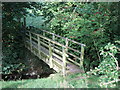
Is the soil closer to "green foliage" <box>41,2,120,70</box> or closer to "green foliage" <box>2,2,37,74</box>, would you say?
"green foliage" <box>2,2,37,74</box>

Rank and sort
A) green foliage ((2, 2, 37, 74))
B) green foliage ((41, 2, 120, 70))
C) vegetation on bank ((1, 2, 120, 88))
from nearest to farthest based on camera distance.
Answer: vegetation on bank ((1, 2, 120, 88)) < green foliage ((41, 2, 120, 70)) < green foliage ((2, 2, 37, 74))

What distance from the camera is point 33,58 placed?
940cm

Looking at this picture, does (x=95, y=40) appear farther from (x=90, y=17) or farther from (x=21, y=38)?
(x=21, y=38)

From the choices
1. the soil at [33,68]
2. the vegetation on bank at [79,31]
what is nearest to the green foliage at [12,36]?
the vegetation on bank at [79,31]

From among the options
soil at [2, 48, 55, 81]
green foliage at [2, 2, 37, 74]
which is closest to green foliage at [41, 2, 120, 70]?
green foliage at [2, 2, 37, 74]

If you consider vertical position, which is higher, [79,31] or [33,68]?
[79,31]

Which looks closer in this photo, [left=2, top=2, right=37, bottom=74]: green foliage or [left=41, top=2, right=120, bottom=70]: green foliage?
[left=41, top=2, right=120, bottom=70]: green foliage

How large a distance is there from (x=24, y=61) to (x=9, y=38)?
5.74 feet

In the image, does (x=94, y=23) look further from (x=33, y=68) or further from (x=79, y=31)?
(x=33, y=68)

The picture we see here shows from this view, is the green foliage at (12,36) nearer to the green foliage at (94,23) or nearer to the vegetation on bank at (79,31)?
the vegetation on bank at (79,31)

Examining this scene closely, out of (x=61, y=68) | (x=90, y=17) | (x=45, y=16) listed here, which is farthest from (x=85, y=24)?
(x=45, y=16)

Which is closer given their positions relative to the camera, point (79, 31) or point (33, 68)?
point (79, 31)

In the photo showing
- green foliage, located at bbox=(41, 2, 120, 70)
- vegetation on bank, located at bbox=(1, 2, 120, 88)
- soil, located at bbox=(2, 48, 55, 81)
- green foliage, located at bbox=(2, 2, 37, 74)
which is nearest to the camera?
vegetation on bank, located at bbox=(1, 2, 120, 88)

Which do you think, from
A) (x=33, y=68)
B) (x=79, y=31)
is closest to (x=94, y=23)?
(x=79, y=31)
